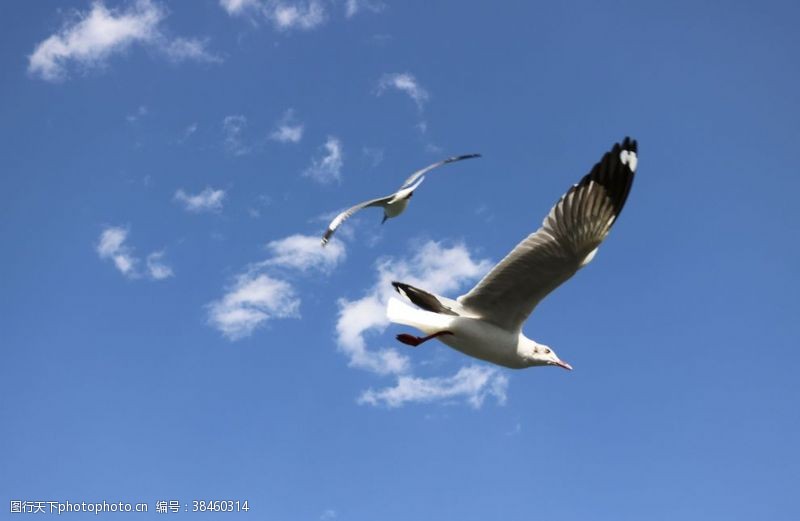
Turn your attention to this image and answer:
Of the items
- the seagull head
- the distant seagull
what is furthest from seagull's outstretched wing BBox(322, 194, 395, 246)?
the seagull head

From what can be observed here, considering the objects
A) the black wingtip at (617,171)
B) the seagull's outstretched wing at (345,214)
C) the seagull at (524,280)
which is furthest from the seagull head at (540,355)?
the seagull's outstretched wing at (345,214)

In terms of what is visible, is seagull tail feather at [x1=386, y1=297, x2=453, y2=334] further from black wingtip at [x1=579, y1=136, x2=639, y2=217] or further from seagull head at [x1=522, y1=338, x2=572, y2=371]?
black wingtip at [x1=579, y1=136, x2=639, y2=217]

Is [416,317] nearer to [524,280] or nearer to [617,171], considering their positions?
[524,280]

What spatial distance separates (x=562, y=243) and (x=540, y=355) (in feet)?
4.29

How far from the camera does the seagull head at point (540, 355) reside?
7340 millimetres

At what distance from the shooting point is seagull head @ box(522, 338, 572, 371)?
734 centimetres

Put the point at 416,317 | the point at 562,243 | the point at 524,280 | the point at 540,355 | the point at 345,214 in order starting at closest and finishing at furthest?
1. the point at 562,243
2. the point at 524,280
3. the point at 416,317
4. the point at 540,355
5. the point at 345,214

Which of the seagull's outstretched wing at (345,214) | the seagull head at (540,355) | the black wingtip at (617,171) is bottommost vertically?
the seagull head at (540,355)

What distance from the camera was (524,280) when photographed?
672cm

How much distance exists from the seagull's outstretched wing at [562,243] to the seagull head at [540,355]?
0.48m

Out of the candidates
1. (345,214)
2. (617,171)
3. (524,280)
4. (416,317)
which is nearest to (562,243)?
(524,280)

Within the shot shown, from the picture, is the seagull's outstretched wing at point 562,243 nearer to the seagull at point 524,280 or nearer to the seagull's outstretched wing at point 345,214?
the seagull at point 524,280

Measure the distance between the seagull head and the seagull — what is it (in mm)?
21

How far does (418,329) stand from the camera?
700 centimetres
